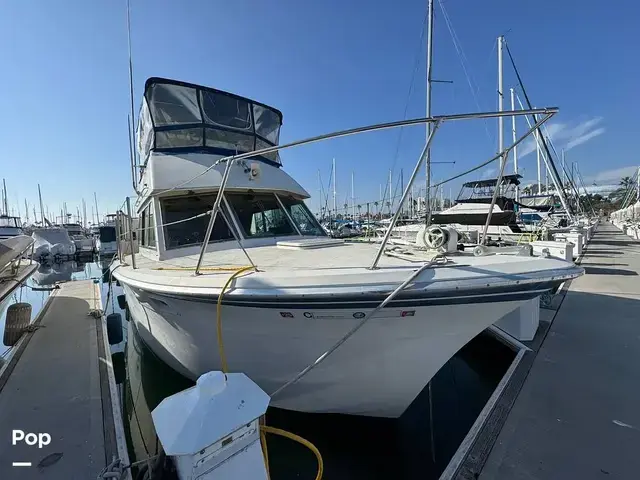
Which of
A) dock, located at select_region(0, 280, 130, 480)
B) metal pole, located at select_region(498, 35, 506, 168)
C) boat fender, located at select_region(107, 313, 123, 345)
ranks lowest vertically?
boat fender, located at select_region(107, 313, 123, 345)

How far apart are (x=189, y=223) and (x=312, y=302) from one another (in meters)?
2.86

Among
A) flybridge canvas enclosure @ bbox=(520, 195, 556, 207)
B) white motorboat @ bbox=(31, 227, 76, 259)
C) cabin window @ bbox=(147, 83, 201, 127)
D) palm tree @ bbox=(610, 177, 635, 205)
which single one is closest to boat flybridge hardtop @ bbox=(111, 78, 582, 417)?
cabin window @ bbox=(147, 83, 201, 127)

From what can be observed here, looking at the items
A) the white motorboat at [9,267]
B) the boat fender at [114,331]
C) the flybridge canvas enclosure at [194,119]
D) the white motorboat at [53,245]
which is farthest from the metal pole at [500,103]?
the white motorboat at [53,245]

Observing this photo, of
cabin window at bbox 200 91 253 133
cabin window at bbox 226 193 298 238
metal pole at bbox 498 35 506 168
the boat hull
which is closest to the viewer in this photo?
→ the boat hull

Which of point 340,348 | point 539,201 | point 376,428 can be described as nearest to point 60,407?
point 340,348

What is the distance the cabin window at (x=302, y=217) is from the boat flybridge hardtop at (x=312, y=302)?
76cm

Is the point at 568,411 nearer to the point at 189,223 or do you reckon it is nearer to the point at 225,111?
the point at 189,223

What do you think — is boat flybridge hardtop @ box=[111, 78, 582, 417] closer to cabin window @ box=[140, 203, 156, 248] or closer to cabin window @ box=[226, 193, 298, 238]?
cabin window @ box=[226, 193, 298, 238]

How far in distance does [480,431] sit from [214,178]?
4.34m

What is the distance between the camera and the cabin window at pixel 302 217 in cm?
546

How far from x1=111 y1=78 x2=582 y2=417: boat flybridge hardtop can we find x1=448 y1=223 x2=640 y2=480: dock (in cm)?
82

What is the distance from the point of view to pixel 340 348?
9.87ft

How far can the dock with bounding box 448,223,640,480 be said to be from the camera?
8.59ft

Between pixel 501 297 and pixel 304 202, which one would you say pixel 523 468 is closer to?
pixel 501 297
